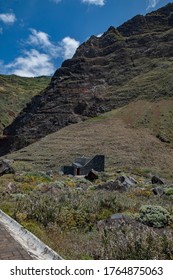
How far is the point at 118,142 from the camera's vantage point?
65.6 m

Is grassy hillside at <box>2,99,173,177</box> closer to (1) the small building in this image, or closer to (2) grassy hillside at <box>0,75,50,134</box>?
(1) the small building

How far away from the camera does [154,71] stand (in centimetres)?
9469

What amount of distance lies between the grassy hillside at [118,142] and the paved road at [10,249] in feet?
148

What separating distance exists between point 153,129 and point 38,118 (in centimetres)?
3781

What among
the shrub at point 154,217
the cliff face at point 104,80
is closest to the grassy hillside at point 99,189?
the shrub at point 154,217

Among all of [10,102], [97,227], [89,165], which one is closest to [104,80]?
[89,165]

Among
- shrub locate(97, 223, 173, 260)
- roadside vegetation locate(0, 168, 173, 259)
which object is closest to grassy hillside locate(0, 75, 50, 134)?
roadside vegetation locate(0, 168, 173, 259)

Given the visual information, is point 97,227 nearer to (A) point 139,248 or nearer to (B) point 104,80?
(A) point 139,248

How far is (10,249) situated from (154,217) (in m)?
5.55

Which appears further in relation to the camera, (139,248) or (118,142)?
(118,142)

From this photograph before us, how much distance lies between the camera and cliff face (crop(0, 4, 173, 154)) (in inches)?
3526

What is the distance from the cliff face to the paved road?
76932 millimetres

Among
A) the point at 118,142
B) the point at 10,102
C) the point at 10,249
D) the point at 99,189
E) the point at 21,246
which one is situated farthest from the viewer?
the point at 10,102
